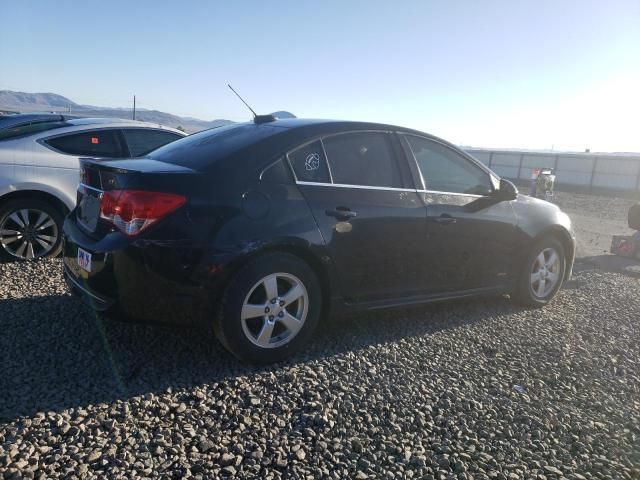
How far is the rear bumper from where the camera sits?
322cm

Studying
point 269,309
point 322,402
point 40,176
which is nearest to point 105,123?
point 40,176

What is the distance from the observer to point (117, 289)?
10.8 feet

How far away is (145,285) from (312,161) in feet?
4.78

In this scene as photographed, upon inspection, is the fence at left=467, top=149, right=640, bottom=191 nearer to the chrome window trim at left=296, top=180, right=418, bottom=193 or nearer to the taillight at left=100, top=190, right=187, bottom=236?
the chrome window trim at left=296, top=180, right=418, bottom=193

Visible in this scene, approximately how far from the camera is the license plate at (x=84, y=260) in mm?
Result: 3412

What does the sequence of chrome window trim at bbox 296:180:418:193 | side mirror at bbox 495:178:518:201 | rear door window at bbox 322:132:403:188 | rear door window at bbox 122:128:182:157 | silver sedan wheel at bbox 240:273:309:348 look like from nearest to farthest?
1. silver sedan wheel at bbox 240:273:309:348
2. chrome window trim at bbox 296:180:418:193
3. rear door window at bbox 322:132:403:188
4. side mirror at bbox 495:178:518:201
5. rear door window at bbox 122:128:182:157

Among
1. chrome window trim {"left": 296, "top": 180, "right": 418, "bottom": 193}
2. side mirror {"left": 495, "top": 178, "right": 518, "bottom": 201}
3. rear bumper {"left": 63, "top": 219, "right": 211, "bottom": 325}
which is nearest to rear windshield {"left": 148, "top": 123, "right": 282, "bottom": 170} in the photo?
chrome window trim {"left": 296, "top": 180, "right": 418, "bottom": 193}

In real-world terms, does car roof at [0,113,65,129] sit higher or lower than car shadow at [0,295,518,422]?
higher

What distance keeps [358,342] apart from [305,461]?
1.63m

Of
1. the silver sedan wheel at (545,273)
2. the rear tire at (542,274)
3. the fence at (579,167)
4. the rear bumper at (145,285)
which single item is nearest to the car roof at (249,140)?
the rear bumper at (145,285)

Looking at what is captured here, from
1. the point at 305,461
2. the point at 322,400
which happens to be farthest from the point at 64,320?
the point at 305,461

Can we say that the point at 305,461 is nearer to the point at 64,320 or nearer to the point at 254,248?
the point at 254,248

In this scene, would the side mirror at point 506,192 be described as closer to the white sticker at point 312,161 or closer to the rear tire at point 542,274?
the rear tire at point 542,274

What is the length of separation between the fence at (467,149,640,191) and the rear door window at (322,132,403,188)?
98.2 ft
